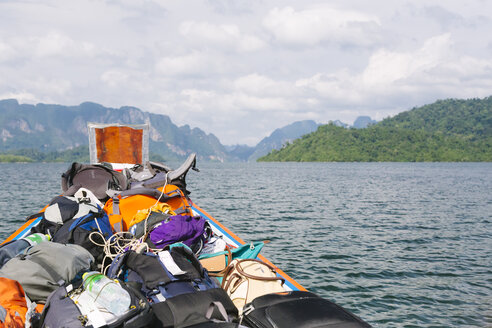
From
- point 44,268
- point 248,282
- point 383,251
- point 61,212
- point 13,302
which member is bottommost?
point 383,251

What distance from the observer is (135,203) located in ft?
24.6

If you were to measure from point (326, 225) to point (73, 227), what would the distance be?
1373cm

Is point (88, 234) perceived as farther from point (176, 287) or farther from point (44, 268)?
point (176, 287)

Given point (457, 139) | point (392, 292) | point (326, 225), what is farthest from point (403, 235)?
point (457, 139)

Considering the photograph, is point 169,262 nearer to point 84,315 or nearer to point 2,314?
point 84,315

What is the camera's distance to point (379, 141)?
17162 cm

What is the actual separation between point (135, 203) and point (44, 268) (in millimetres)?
3516

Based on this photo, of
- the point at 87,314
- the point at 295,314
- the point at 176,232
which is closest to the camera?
the point at 87,314

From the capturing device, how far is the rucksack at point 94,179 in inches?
363

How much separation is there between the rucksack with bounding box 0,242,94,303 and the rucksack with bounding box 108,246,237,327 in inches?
17.9

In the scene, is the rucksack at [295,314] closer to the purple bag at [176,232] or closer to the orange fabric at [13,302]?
the orange fabric at [13,302]

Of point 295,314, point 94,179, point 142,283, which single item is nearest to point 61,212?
point 94,179

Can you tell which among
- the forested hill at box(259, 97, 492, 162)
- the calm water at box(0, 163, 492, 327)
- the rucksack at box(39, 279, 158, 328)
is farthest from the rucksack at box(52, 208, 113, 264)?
the forested hill at box(259, 97, 492, 162)

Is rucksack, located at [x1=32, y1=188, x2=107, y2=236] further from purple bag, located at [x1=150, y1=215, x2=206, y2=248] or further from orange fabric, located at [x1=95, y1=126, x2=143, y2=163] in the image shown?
orange fabric, located at [x1=95, y1=126, x2=143, y2=163]
